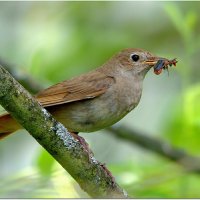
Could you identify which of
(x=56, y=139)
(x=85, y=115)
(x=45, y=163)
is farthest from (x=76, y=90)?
(x=56, y=139)

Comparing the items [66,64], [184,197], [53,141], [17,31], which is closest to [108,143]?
[66,64]

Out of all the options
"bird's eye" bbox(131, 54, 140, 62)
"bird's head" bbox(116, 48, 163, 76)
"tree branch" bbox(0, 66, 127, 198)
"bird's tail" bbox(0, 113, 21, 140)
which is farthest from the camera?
"bird's eye" bbox(131, 54, 140, 62)

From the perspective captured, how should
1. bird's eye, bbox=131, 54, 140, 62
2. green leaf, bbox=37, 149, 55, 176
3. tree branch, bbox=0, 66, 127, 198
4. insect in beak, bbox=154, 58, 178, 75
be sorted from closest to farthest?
tree branch, bbox=0, 66, 127, 198
green leaf, bbox=37, 149, 55, 176
insect in beak, bbox=154, 58, 178, 75
bird's eye, bbox=131, 54, 140, 62

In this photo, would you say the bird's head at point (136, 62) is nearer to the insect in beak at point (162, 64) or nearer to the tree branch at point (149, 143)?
the insect in beak at point (162, 64)

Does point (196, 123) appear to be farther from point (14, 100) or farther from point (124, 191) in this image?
point (14, 100)

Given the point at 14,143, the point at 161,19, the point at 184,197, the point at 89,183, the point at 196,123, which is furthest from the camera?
the point at 161,19

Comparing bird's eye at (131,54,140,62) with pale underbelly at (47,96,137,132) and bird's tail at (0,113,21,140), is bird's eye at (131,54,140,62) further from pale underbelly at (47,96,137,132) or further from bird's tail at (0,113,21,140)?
bird's tail at (0,113,21,140)

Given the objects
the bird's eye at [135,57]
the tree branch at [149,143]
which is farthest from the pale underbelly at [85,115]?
the tree branch at [149,143]

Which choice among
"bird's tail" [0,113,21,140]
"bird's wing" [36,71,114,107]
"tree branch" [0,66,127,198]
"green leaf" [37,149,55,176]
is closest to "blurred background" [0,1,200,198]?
"green leaf" [37,149,55,176]

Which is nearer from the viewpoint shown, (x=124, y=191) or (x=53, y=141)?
(x=53, y=141)
